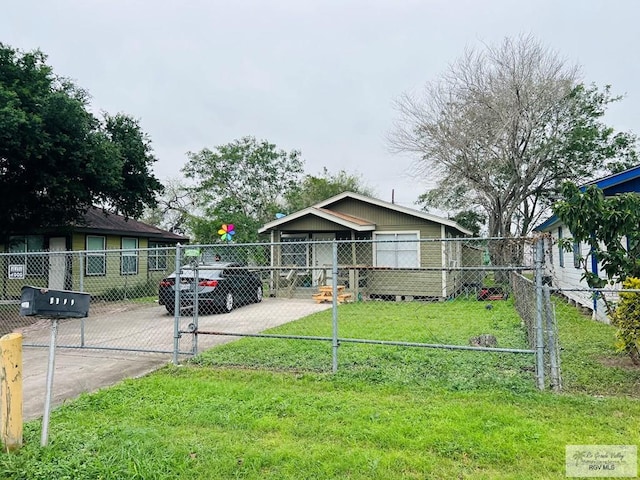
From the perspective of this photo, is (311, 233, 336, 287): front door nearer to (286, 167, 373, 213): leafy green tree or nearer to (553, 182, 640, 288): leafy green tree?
(553, 182, 640, 288): leafy green tree

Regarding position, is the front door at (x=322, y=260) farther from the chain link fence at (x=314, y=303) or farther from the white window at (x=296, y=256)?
the white window at (x=296, y=256)

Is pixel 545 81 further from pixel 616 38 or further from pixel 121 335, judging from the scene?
pixel 121 335

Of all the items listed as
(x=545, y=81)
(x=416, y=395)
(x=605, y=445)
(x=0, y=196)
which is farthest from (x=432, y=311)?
(x=545, y=81)

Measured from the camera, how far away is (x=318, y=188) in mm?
31844

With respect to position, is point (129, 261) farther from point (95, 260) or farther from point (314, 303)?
point (314, 303)

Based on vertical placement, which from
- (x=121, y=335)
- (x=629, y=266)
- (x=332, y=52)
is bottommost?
(x=121, y=335)

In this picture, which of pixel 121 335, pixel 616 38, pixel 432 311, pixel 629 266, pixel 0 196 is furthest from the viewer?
pixel 616 38

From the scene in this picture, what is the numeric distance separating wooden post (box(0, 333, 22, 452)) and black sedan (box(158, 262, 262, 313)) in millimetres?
5545

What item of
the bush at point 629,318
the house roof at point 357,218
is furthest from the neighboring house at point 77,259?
the bush at point 629,318

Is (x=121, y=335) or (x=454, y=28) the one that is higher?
(x=454, y=28)

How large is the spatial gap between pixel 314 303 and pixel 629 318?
9.10 metres

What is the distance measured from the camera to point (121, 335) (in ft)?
28.0

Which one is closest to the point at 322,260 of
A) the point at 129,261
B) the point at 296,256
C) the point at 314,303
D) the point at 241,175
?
the point at 296,256

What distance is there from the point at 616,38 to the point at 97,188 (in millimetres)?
19125
